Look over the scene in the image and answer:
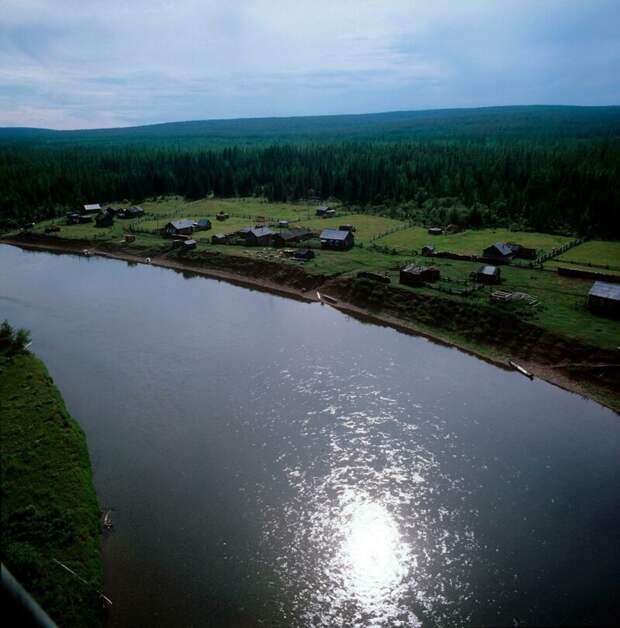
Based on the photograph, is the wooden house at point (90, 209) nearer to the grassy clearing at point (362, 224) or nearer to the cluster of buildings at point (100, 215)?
the cluster of buildings at point (100, 215)

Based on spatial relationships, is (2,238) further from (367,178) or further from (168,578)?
(168,578)

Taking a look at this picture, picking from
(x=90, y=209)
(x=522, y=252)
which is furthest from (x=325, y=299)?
(x=90, y=209)

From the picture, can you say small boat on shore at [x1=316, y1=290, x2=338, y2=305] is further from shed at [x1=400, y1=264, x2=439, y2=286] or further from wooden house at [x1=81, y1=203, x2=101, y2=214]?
wooden house at [x1=81, y1=203, x2=101, y2=214]

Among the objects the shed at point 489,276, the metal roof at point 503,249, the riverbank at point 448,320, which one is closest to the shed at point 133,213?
the riverbank at point 448,320

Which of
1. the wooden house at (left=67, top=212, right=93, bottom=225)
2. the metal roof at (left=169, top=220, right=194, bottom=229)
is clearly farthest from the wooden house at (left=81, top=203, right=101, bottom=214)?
the metal roof at (left=169, top=220, right=194, bottom=229)

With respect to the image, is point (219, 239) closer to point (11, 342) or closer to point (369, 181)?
point (11, 342)
